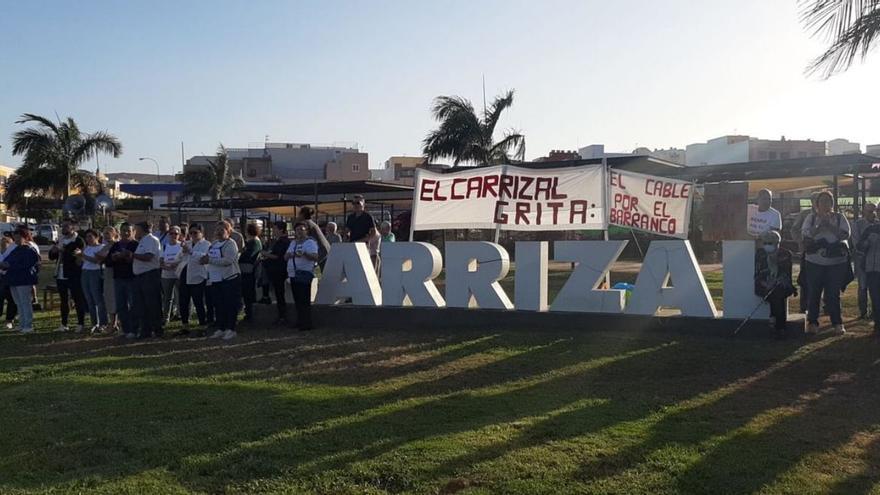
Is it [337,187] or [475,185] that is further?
[337,187]

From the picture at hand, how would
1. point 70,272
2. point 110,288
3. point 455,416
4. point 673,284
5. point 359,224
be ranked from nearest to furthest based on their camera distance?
1. point 455,416
2. point 673,284
3. point 110,288
4. point 70,272
5. point 359,224

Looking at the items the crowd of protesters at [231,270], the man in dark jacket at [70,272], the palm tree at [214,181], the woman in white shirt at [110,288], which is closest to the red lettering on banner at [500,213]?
the crowd of protesters at [231,270]

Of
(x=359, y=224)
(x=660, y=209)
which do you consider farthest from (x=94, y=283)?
(x=660, y=209)

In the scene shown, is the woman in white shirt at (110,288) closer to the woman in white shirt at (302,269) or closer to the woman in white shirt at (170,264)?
the woman in white shirt at (170,264)

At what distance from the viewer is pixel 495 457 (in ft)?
18.4

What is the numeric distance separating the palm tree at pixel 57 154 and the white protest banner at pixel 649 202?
2887 centimetres

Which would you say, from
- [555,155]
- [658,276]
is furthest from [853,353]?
[555,155]

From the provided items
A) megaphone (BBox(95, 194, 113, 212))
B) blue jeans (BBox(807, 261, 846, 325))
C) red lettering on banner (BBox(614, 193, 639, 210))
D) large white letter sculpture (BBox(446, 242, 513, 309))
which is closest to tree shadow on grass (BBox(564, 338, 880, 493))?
blue jeans (BBox(807, 261, 846, 325))

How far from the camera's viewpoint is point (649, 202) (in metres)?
11.4

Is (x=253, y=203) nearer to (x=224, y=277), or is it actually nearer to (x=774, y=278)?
(x=224, y=277)

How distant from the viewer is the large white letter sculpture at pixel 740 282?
9914 millimetres

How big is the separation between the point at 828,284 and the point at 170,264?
31.2 ft

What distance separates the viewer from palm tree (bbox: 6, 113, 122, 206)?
33188mm

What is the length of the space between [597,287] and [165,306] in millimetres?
6986
